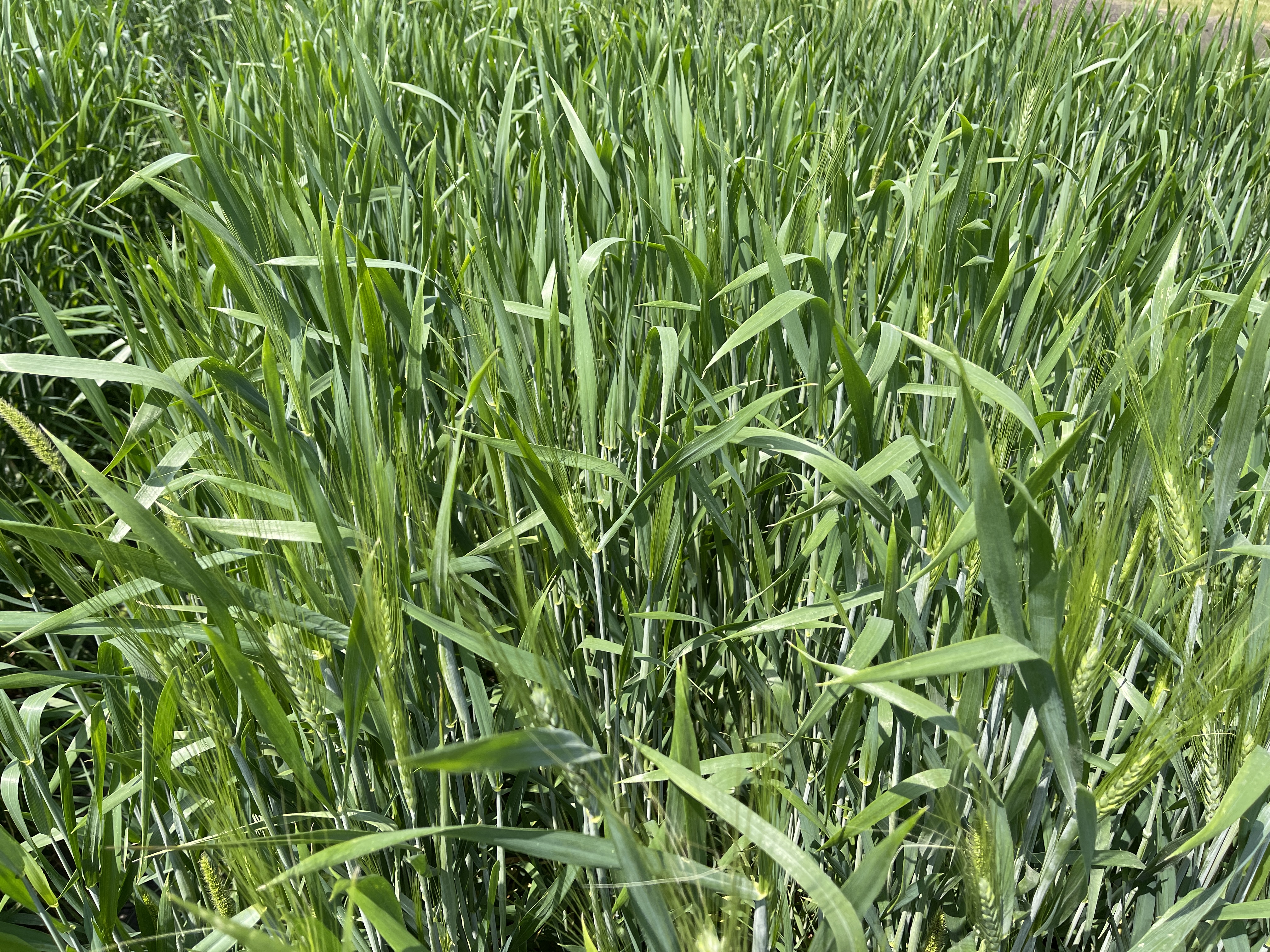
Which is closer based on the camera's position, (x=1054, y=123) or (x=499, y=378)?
(x=499, y=378)

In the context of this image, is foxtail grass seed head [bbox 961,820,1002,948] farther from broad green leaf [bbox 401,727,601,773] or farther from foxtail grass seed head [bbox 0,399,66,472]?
foxtail grass seed head [bbox 0,399,66,472]

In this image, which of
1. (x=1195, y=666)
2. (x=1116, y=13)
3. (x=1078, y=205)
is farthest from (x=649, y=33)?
(x=1116, y=13)

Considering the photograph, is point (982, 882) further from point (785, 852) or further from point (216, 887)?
point (216, 887)

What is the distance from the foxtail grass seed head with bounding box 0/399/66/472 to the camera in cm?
62

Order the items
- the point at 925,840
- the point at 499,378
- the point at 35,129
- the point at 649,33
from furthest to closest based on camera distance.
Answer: the point at 35,129 → the point at 649,33 → the point at 499,378 → the point at 925,840

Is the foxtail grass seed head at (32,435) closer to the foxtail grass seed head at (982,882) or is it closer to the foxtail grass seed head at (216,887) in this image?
the foxtail grass seed head at (216,887)

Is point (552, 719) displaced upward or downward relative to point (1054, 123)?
downward

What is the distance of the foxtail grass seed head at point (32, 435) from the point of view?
621mm

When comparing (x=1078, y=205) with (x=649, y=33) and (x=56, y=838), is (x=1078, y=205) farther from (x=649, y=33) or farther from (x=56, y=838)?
(x=56, y=838)

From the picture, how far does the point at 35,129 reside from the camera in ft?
7.27

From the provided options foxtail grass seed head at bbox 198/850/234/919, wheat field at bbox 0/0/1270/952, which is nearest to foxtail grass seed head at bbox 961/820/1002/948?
wheat field at bbox 0/0/1270/952

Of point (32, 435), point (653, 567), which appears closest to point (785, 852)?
point (653, 567)

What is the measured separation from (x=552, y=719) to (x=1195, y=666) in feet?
1.22

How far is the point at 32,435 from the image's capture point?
65cm
